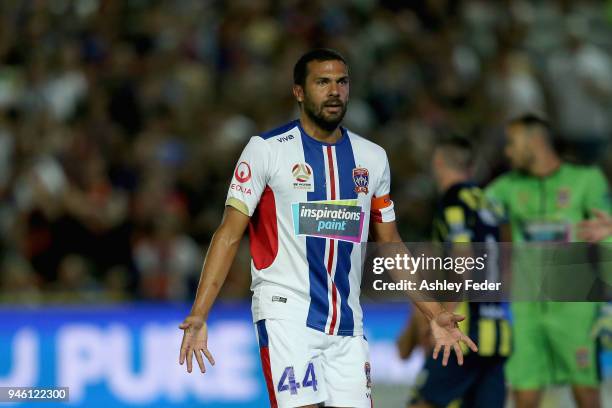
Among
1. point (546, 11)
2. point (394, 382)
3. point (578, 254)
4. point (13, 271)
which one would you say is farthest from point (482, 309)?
point (546, 11)

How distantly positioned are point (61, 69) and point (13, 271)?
3.33 m

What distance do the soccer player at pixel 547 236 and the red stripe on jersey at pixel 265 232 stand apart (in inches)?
132

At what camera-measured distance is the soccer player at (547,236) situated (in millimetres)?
8609

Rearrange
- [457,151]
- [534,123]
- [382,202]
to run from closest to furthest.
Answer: [382,202] → [457,151] → [534,123]

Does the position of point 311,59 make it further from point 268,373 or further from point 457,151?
point 457,151

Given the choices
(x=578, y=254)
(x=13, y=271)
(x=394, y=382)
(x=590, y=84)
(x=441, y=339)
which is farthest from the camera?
(x=590, y=84)

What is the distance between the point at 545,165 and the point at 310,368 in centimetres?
387

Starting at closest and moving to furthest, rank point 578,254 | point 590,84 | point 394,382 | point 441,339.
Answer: point 441,339 → point 578,254 → point 394,382 → point 590,84

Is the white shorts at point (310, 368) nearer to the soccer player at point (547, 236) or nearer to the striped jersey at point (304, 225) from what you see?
the striped jersey at point (304, 225)

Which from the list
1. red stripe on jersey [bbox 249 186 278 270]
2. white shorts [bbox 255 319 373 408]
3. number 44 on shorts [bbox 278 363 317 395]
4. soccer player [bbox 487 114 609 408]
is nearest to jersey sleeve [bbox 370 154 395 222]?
red stripe on jersey [bbox 249 186 278 270]

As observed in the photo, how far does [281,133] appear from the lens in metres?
5.91

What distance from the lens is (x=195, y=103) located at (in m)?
14.5

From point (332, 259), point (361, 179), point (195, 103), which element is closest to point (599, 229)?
point (361, 179)

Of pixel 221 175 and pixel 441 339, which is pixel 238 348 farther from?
pixel 441 339
